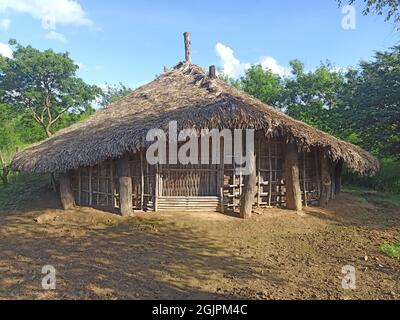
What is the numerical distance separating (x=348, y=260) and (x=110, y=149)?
536cm

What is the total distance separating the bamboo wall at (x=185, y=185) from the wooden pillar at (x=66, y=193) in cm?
56

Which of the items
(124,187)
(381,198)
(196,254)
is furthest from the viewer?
(381,198)

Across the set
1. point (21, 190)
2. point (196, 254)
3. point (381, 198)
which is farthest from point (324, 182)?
point (21, 190)

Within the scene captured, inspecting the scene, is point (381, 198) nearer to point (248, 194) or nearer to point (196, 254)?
point (248, 194)

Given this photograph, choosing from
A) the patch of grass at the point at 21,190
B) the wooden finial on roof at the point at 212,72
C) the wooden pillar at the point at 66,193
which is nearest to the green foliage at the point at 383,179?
the wooden finial on roof at the point at 212,72

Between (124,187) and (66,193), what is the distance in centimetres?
164

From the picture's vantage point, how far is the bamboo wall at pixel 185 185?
29.0 ft

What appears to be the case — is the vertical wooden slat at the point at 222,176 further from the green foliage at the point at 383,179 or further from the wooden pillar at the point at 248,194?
the green foliage at the point at 383,179

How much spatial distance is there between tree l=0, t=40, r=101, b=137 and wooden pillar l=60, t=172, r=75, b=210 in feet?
38.4

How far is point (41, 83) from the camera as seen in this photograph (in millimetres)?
19547

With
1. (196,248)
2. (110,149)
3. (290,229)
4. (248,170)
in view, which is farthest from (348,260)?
(110,149)
